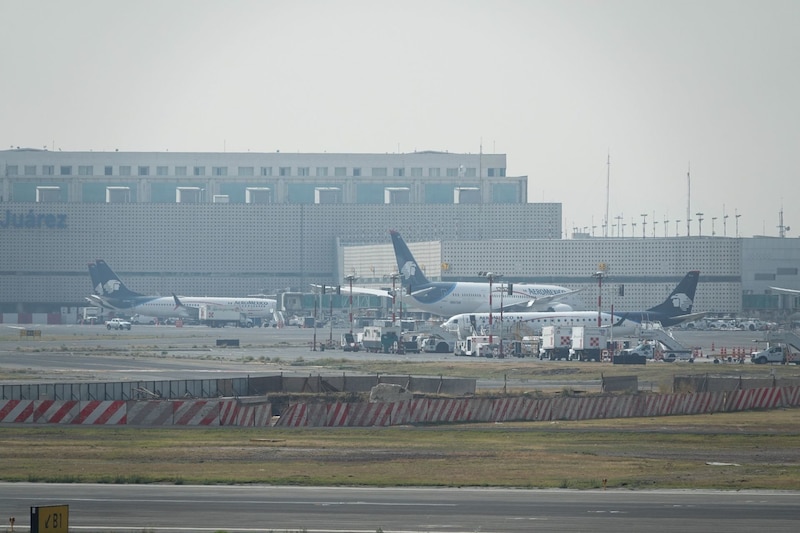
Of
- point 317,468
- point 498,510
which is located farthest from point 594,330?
point 498,510

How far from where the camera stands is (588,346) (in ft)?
339

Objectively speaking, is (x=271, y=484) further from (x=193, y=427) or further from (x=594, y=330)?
(x=594, y=330)

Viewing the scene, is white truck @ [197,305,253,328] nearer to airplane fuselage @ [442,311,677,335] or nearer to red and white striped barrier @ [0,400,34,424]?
airplane fuselage @ [442,311,677,335]

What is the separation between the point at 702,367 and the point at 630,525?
6548 centimetres

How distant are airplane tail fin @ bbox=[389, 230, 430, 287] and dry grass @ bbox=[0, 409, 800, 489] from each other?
112m

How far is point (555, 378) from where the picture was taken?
82.4m

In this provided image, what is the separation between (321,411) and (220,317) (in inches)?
5528

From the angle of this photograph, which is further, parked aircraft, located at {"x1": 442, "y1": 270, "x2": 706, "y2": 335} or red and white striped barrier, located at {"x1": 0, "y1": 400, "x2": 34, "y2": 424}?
parked aircraft, located at {"x1": 442, "y1": 270, "x2": 706, "y2": 335}

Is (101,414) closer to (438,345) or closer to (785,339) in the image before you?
(785,339)

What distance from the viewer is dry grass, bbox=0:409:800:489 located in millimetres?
35812

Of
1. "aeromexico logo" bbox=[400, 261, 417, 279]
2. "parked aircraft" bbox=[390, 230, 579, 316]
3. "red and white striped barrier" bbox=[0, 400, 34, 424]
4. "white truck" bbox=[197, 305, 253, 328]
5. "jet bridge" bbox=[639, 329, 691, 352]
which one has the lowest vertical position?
"white truck" bbox=[197, 305, 253, 328]

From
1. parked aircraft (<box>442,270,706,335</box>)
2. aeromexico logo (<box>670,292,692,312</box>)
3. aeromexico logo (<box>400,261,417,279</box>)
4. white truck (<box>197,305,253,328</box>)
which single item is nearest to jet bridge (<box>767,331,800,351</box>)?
parked aircraft (<box>442,270,706,335</box>)

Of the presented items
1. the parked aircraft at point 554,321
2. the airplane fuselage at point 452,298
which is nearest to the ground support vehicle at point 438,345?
the parked aircraft at point 554,321

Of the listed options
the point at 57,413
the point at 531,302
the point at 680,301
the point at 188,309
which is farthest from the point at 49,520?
the point at 188,309
